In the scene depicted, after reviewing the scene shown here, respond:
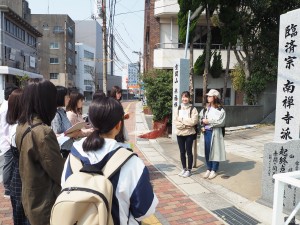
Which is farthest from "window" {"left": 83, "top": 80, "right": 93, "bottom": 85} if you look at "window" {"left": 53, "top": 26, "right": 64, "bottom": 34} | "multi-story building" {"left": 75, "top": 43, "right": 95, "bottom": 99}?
"window" {"left": 53, "top": 26, "right": 64, "bottom": 34}

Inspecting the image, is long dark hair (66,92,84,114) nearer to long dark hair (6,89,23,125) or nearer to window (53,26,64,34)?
long dark hair (6,89,23,125)

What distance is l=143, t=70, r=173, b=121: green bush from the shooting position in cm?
1075

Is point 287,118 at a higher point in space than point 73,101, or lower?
lower

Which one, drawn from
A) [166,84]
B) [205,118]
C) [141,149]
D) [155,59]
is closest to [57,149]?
[205,118]

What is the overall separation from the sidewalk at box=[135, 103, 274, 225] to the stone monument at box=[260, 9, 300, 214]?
1.32 ft

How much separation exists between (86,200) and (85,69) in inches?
2538

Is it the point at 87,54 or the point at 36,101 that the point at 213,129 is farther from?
the point at 87,54

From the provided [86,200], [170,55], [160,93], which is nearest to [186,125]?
[86,200]

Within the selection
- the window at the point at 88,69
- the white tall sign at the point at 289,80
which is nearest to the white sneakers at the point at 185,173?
the white tall sign at the point at 289,80

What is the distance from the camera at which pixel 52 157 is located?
2115 mm

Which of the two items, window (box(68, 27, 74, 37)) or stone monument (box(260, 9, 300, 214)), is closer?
stone monument (box(260, 9, 300, 214))

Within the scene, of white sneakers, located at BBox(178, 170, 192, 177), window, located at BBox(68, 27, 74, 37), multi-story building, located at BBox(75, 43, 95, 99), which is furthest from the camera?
multi-story building, located at BBox(75, 43, 95, 99)

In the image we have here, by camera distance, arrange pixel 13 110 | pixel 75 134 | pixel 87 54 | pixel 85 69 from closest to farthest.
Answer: pixel 13 110, pixel 75 134, pixel 87 54, pixel 85 69

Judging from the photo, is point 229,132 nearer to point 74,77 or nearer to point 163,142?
point 163,142
